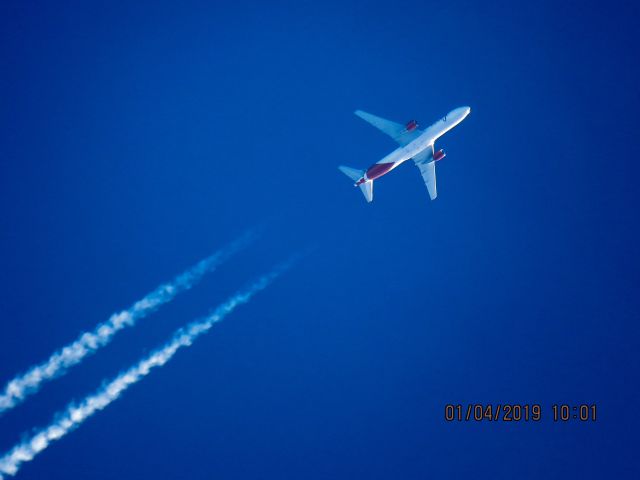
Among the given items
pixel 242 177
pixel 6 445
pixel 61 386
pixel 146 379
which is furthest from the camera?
pixel 242 177

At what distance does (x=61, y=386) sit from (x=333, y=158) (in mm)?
31400

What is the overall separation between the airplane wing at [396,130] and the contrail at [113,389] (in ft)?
53.7

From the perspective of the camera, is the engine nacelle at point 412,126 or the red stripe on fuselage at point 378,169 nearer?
the engine nacelle at point 412,126

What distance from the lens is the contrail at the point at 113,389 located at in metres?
26.4

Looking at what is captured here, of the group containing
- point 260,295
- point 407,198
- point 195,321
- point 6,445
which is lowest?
point 6,445

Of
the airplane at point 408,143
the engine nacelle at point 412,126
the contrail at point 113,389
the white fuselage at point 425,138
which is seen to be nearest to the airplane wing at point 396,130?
the airplane at point 408,143

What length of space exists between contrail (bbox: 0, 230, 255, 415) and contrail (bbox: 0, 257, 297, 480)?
280cm

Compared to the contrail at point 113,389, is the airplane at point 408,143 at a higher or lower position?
higher

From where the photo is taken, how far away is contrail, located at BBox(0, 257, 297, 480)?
26438mm

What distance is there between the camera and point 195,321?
33375 millimetres

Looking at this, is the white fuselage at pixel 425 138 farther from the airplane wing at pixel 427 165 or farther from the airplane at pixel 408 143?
the airplane wing at pixel 427 165

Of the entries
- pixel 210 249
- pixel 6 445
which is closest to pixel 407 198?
pixel 210 249

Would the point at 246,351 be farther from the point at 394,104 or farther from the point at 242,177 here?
the point at 394,104
